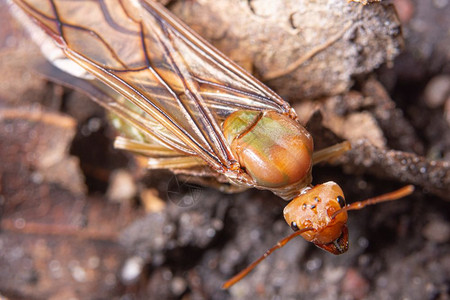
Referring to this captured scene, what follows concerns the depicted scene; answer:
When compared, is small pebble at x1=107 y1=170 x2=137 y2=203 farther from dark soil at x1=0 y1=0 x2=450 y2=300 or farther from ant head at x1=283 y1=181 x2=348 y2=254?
ant head at x1=283 y1=181 x2=348 y2=254

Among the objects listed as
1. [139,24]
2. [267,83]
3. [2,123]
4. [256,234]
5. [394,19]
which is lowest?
[256,234]

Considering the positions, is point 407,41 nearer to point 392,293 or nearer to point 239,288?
point 392,293

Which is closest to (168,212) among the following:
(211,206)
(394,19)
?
(211,206)

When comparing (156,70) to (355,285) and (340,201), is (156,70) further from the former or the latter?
(355,285)

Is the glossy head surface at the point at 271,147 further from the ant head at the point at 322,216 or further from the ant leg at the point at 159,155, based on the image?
the ant leg at the point at 159,155

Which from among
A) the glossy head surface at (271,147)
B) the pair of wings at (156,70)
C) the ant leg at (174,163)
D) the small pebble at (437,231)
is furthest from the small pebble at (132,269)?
the small pebble at (437,231)
